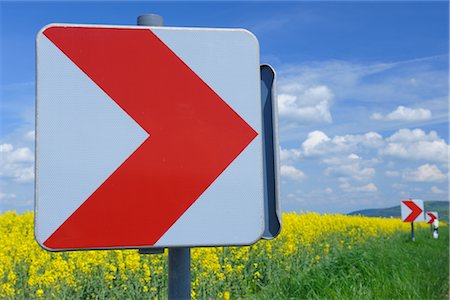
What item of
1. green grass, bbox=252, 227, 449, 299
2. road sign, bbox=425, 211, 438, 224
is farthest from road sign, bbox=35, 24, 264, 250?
road sign, bbox=425, 211, 438, 224

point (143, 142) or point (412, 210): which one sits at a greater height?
point (412, 210)

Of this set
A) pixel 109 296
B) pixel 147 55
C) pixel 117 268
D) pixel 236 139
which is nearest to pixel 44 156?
pixel 147 55

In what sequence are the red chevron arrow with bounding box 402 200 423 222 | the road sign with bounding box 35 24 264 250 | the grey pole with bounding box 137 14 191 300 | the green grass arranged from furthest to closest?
the red chevron arrow with bounding box 402 200 423 222 → the green grass → the grey pole with bounding box 137 14 191 300 → the road sign with bounding box 35 24 264 250

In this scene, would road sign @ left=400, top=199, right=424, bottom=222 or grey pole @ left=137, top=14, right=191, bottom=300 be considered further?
road sign @ left=400, top=199, right=424, bottom=222

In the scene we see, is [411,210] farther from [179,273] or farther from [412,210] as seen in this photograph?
[179,273]

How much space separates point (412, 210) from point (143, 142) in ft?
45.0

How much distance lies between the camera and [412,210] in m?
14.1

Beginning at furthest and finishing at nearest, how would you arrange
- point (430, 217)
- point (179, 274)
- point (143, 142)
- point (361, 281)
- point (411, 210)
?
1. point (430, 217)
2. point (411, 210)
3. point (361, 281)
4. point (179, 274)
5. point (143, 142)

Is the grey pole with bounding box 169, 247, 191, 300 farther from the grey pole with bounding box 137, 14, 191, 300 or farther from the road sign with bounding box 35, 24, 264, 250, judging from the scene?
the road sign with bounding box 35, 24, 264, 250

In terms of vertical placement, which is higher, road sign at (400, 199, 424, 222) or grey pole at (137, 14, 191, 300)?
road sign at (400, 199, 424, 222)

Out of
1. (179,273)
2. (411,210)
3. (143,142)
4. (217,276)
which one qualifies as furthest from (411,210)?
(143,142)

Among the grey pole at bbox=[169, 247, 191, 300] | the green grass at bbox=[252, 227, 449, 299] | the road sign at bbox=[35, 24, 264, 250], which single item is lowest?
the green grass at bbox=[252, 227, 449, 299]

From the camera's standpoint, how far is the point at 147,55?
1796mm

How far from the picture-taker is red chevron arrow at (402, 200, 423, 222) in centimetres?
1399
